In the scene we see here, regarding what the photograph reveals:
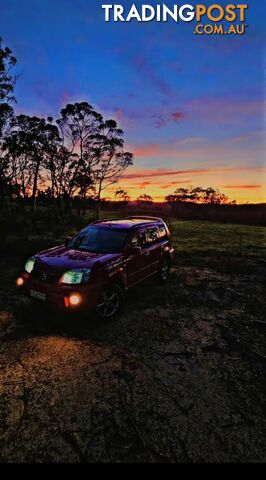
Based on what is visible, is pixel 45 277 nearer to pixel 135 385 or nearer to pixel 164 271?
pixel 135 385

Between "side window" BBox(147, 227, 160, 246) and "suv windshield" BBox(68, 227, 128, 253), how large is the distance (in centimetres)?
100

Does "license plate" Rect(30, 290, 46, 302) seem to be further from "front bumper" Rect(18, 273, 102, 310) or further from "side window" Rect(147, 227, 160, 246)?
"side window" Rect(147, 227, 160, 246)

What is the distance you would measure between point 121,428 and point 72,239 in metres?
4.17

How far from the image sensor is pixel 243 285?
7.73 m

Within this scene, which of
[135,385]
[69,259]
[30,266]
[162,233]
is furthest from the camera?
[162,233]

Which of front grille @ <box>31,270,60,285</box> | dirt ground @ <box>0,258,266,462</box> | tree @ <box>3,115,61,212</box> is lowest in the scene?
dirt ground @ <box>0,258,266,462</box>

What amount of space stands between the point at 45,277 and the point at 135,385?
244 centimetres

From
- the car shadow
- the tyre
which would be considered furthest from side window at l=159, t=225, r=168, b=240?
the car shadow

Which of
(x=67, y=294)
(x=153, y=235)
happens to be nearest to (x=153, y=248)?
(x=153, y=235)

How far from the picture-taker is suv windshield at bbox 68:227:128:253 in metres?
5.62

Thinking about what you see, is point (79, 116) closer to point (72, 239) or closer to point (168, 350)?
point (72, 239)

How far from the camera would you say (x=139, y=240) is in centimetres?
626

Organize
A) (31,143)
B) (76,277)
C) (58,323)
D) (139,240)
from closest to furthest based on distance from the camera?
(76,277) < (58,323) < (139,240) < (31,143)

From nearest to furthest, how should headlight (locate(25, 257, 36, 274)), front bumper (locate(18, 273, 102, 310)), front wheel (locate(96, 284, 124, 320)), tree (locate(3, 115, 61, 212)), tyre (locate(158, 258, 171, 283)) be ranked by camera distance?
front bumper (locate(18, 273, 102, 310)) < front wheel (locate(96, 284, 124, 320)) < headlight (locate(25, 257, 36, 274)) < tyre (locate(158, 258, 171, 283)) < tree (locate(3, 115, 61, 212))
